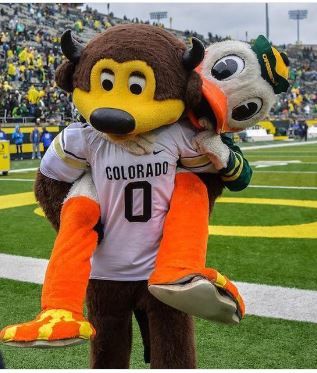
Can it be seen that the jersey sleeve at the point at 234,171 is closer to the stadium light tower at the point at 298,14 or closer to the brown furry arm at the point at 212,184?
the brown furry arm at the point at 212,184

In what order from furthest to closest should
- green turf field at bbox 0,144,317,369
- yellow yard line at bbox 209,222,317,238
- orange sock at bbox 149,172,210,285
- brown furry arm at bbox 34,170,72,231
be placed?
yellow yard line at bbox 209,222,317,238 → green turf field at bbox 0,144,317,369 → brown furry arm at bbox 34,170,72,231 → orange sock at bbox 149,172,210,285

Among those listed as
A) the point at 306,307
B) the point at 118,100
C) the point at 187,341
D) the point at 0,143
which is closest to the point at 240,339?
the point at 306,307

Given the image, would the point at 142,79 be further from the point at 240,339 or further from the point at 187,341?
the point at 240,339

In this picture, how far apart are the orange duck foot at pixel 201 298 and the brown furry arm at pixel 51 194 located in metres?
0.64

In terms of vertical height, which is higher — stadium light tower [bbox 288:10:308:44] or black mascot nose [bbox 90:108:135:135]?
stadium light tower [bbox 288:10:308:44]

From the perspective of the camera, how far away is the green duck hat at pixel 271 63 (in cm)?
270

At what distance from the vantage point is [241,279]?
4906mm

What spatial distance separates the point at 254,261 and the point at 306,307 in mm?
1307

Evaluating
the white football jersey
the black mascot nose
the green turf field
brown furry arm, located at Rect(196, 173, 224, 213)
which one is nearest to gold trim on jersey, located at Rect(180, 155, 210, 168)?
the white football jersey

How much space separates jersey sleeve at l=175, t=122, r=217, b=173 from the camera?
8.55 feet

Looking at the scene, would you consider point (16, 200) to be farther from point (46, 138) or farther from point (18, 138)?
point (18, 138)

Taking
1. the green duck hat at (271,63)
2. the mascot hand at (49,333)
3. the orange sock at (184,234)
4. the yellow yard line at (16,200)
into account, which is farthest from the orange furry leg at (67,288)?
the yellow yard line at (16,200)

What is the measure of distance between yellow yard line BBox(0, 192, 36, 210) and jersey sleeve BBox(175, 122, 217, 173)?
684 centimetres

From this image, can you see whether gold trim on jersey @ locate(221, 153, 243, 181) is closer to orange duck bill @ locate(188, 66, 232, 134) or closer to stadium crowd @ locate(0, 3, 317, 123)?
orange duck bill @ locate(188, 66, 232, 134)
